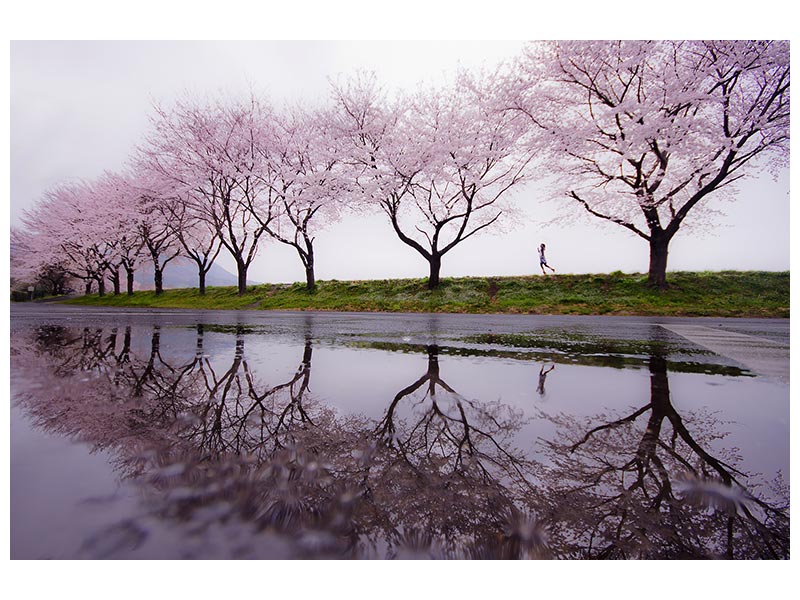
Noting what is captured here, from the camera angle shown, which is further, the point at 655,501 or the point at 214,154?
the point at 214,154

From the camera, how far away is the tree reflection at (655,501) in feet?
4.37

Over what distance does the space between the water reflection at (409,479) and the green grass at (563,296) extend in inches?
514

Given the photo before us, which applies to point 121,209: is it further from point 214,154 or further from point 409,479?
point 409,479

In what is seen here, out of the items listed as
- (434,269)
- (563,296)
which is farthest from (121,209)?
(563,296)

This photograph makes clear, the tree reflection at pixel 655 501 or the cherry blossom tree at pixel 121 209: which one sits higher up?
the cherry blossom tree at pixel 121 209

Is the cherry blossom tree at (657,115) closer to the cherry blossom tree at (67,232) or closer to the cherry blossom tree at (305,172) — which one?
the cherry blossom tree at (305,172)

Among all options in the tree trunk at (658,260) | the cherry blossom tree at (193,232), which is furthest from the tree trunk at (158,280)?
the tree trunk at (658,260)

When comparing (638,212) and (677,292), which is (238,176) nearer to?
(638,212)

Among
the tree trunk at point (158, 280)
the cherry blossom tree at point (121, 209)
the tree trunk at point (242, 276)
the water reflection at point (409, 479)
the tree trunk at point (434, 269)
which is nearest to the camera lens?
the water reflection at point (409, 479)

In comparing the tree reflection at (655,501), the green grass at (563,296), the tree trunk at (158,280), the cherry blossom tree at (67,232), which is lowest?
the tree reflection at (655,501)

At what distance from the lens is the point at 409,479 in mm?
1674

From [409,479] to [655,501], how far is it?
989 millimetres

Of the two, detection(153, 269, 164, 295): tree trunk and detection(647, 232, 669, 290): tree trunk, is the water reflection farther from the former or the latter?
detection(153, 269, 164, 295): tree trunk

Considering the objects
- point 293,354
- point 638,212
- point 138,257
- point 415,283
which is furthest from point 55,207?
point 638,212
